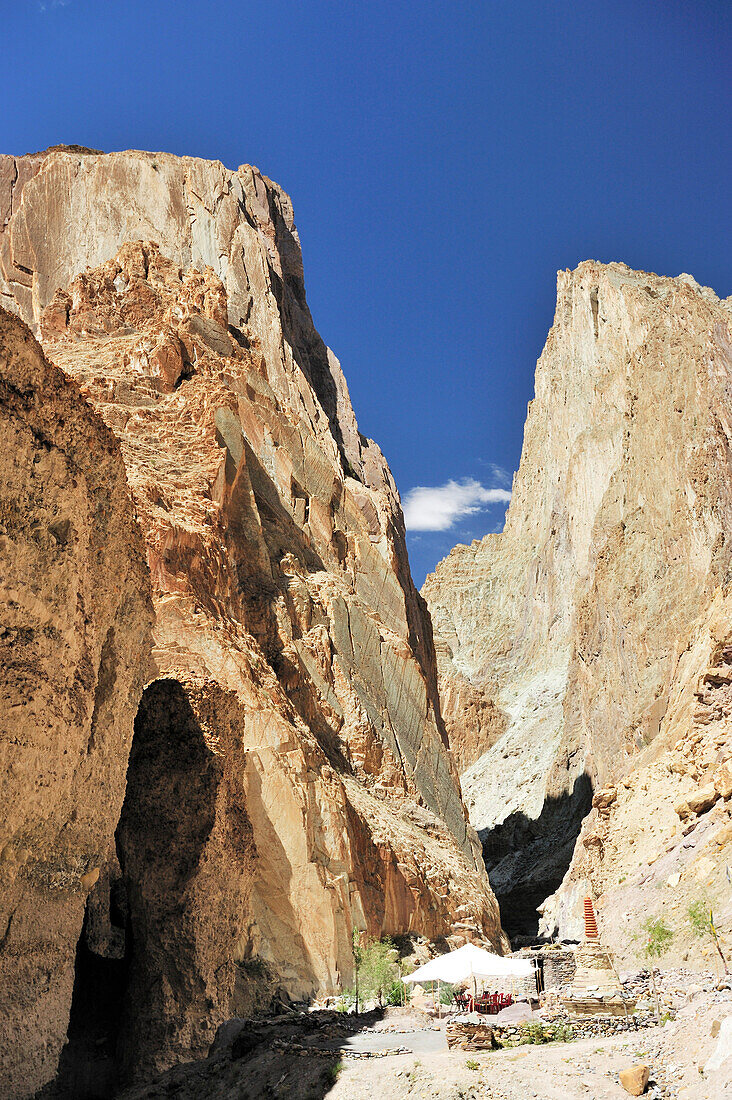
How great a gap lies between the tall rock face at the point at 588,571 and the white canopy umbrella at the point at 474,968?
2773 cm

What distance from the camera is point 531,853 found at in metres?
76.2

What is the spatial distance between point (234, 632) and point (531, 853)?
49.5 metres

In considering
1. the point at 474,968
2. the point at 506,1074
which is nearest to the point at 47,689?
the point at 506,1074

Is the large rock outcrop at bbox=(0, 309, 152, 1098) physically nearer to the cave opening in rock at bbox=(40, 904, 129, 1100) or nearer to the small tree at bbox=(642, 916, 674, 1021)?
the cave opening in rock at bbox=(40, 904, 129, 1100)

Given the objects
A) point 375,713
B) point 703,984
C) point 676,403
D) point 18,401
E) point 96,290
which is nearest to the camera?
point 18,401

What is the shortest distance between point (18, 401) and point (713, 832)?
22851 millimetres

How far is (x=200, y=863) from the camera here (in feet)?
70.5

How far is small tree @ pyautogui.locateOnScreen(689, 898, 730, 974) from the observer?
22312 millimetres

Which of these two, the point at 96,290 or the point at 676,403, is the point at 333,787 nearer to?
the point at 96,290

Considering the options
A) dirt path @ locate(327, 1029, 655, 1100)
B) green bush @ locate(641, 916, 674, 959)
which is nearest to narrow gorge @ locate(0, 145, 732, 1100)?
green bush @ locate(641, 916, 674, 959)

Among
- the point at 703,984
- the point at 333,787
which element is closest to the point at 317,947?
the point at 333,787

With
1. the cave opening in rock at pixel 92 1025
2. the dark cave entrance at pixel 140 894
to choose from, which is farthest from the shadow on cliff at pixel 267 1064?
the dark cave entrance at pixel 140 894

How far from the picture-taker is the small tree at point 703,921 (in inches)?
878

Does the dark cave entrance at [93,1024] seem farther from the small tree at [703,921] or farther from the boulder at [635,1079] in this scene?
the small tree at [703,921]
